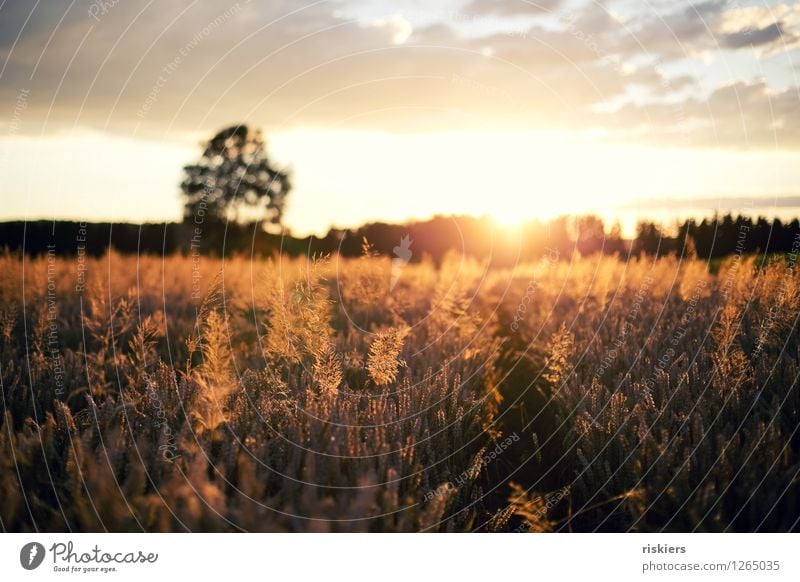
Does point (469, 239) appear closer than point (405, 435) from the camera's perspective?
No

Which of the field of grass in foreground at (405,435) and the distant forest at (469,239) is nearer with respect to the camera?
the field of grass in foreground at (405,435)

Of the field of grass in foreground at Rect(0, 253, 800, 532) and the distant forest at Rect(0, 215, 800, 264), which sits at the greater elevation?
the distant forest at Rect(0, 215, 800, 264)

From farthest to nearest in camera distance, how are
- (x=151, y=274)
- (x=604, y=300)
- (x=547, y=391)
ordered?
(x=151, y=274) < (x=604, y=300) < (x=547, y=391)

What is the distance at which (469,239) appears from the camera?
47.4ft

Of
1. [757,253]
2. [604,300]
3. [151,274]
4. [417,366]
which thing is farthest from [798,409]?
[151,274]

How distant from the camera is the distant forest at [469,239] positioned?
217 inches

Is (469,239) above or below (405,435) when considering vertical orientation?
above

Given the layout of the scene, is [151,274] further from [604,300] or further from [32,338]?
[604,300]

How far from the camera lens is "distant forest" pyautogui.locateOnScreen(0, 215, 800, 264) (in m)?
5.51

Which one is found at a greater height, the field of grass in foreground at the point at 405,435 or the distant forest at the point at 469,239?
the distant forest at the point at 469,239

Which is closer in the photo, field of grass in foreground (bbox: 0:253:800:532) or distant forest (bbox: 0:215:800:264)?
field of grass in foreground (bbox: 0:253:800:532)

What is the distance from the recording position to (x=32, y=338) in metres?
4.84

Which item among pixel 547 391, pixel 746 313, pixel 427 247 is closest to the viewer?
pixel 547 391
